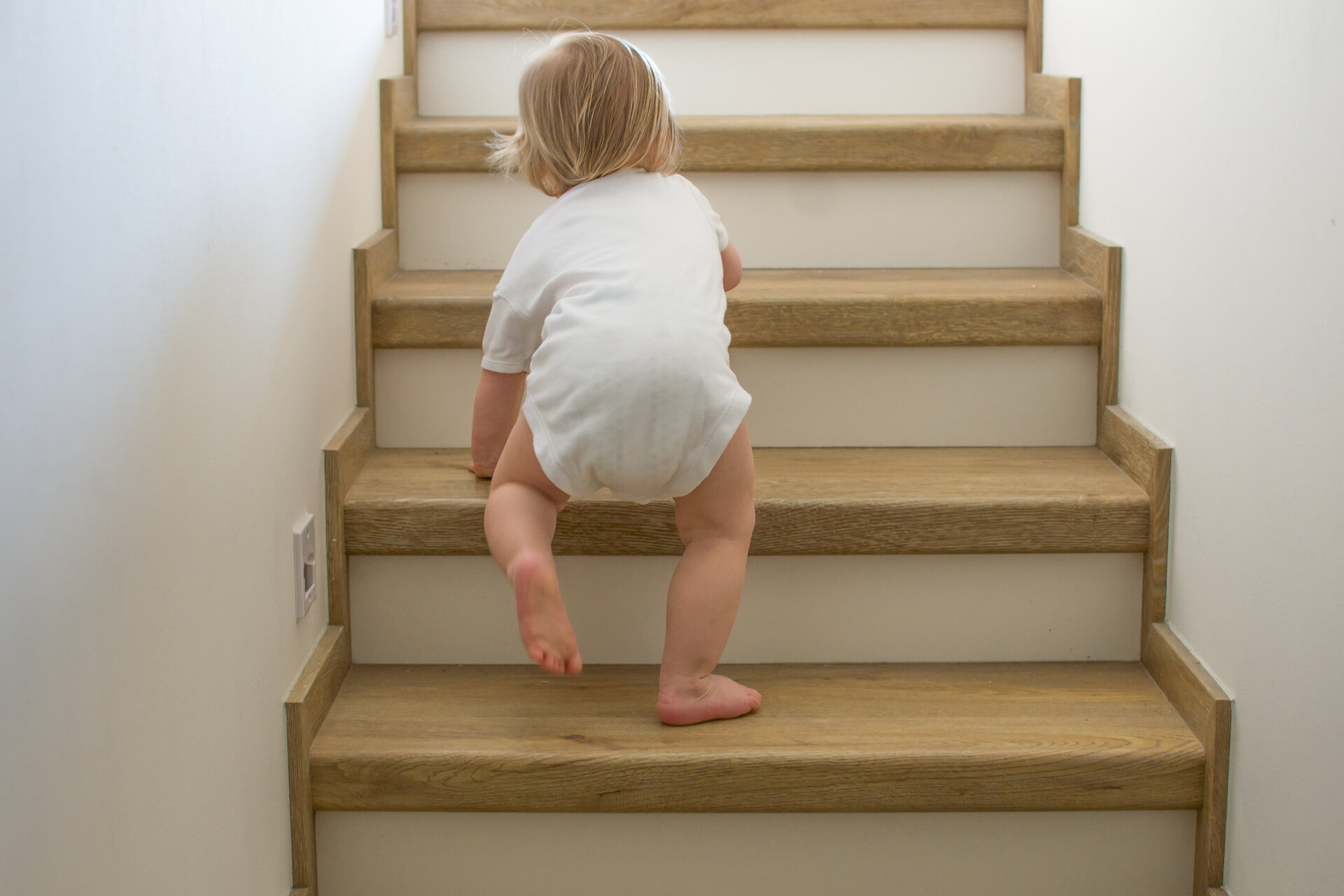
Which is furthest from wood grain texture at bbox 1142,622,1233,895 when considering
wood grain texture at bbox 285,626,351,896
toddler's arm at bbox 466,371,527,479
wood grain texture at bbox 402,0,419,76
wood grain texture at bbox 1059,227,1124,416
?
wood grain texture at bbox 402,0,419,76

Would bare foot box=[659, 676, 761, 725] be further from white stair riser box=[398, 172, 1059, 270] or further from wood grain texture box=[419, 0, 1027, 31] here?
wood grain texture box=[419, 0, 1027, 31]

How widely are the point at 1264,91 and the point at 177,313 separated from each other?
107cm

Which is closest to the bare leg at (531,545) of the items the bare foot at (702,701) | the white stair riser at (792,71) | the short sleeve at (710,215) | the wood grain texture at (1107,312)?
the bare foot at (702,701)

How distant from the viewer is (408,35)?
2127 mm

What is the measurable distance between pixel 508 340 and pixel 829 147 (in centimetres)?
74

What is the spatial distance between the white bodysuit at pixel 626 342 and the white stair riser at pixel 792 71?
83 centimetres

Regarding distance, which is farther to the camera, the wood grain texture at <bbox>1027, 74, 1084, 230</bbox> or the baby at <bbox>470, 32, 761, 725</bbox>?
the wood grain texture at <bbox>1027, 74, 1084, 230</bbox>

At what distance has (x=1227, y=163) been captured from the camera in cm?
136

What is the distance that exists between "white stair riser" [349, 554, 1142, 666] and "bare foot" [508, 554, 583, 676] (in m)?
0.29

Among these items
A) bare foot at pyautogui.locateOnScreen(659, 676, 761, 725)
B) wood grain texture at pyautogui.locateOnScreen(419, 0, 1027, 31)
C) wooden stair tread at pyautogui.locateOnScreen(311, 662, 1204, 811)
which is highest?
wood grain texture at pyautogui.locateOnScreen(419, 0, 1027, 31)

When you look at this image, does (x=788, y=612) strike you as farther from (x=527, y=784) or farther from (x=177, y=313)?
(x=177, y=313)

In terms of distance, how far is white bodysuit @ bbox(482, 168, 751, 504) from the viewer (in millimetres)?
1306

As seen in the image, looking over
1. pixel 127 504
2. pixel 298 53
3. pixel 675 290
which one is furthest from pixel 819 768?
pixel 298 53

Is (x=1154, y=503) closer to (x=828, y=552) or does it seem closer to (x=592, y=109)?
(x=828, y=552)
